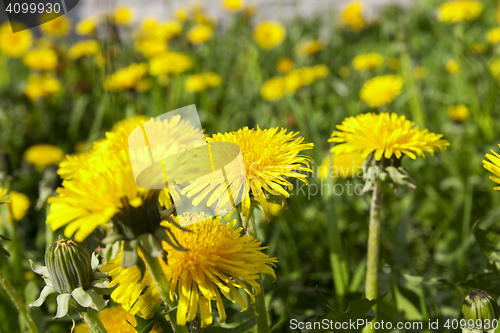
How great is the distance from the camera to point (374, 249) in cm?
69

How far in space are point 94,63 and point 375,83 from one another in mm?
1664

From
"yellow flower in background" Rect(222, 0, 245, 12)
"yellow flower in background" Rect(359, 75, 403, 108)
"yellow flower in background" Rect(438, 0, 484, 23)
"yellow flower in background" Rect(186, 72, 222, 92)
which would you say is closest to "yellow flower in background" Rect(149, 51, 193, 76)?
"yellow flower in background" Rect(186, 72, 222, 92)

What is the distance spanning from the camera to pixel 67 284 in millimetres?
491

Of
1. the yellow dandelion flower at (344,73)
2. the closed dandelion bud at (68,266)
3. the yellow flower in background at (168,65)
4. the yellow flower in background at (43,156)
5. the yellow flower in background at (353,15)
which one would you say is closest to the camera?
the closed dandelion bud at (68,266)

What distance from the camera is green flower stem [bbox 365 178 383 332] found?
2.21ft

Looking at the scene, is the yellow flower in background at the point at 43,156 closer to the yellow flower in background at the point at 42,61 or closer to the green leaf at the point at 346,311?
the yellow flower in background at the point at 42,61

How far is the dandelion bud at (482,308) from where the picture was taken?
0.53m

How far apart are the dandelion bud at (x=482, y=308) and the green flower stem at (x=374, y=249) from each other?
0.16 metres

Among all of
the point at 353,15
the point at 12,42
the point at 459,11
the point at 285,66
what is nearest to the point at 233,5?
the point at 285,66

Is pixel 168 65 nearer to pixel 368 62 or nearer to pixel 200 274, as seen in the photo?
pixel 368 62

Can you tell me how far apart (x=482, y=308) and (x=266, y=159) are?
0.38m

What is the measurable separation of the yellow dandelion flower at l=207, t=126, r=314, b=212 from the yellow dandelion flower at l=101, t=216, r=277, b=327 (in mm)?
64

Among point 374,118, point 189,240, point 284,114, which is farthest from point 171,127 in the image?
point 284,114

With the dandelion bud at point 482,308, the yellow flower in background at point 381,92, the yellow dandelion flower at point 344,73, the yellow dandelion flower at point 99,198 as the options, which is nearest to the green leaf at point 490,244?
the dandelion bud at point 482,308
